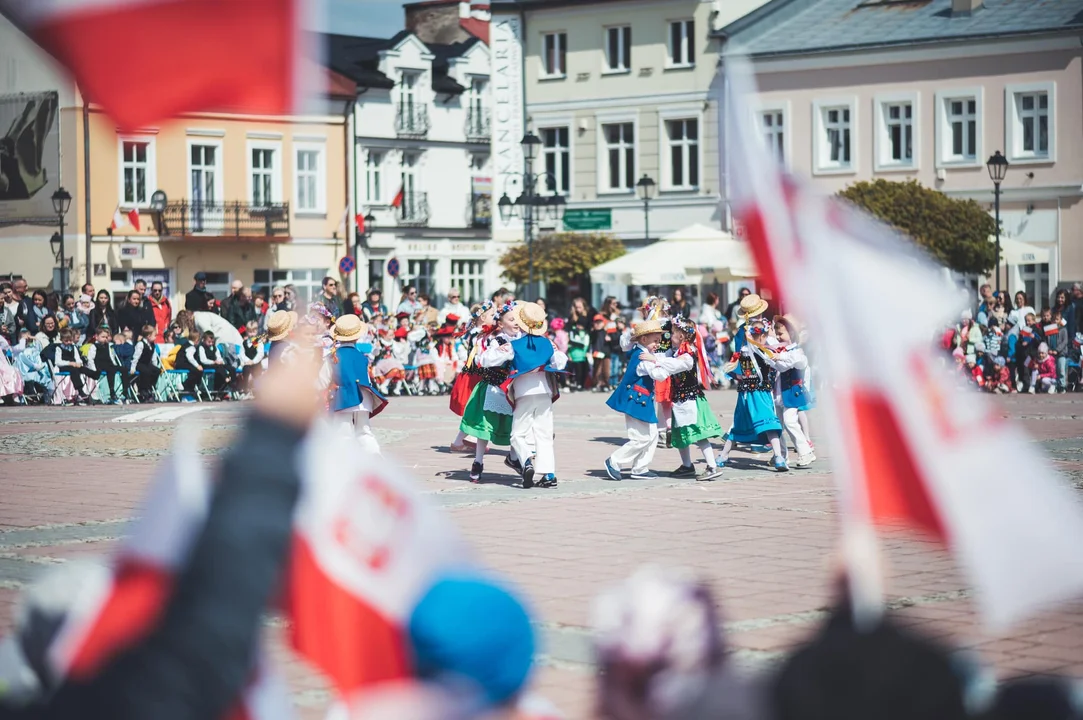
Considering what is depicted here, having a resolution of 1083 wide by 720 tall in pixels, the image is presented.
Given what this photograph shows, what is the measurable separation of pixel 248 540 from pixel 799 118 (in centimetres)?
4291

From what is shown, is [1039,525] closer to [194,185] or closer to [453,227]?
[194,185]

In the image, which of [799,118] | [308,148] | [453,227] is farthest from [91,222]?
[799,118]

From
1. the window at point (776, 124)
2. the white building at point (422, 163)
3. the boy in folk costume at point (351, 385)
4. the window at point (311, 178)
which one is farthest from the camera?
the white building at point (422, 163)

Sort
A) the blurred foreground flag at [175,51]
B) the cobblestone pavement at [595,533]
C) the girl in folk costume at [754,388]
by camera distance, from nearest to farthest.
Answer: the blurred foreground flag at [175,51], the cobblestone pavement at [595,533], the girl in folk costume at [754,388]

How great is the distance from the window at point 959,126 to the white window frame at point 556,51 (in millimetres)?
11768

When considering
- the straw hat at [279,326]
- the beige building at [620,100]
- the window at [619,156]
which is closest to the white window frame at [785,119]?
the beige building at [620,100]

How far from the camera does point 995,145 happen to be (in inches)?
1619

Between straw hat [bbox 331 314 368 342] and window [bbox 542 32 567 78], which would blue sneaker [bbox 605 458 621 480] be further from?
window [bbox 542 32 567 78]

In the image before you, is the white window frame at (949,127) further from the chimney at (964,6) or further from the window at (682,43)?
the window at (682,43)

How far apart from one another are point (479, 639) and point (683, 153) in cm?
4494

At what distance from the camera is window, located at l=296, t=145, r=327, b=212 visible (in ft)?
164

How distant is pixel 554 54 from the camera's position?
1925 inches

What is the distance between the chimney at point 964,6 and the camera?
136 ft

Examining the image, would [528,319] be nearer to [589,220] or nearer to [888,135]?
[888,135]
